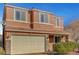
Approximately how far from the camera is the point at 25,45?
1015 cm

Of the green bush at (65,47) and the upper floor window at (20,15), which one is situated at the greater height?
the upper floor window at (20,15)

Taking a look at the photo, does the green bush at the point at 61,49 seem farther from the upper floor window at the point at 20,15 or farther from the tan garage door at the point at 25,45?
the upper floor window at the point at 20,15

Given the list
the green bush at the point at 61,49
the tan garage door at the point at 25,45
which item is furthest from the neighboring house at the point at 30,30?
the green bush at the point at 61,49

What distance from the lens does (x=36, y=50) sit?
10.1 m

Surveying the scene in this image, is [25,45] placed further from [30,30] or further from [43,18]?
[43,18]

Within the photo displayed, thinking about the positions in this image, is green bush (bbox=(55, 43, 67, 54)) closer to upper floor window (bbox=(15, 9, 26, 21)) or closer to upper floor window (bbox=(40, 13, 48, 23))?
upper floor window (bbox=(40, 13, 48, 23))

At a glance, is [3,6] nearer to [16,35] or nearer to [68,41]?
[16,35]

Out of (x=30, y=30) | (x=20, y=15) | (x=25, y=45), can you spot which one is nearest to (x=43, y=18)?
(x=30, y=30)

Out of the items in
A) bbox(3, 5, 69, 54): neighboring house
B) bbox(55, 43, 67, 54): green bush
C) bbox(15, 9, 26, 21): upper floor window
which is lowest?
bbox(55, 43, 67, 54): green bush

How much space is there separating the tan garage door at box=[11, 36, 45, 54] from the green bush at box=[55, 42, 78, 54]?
11.7 inches

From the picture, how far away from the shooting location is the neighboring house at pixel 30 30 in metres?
10.1

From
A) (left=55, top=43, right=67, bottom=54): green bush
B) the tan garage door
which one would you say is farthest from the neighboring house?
(left=55, top=43, right=67, bottom=54): green bush

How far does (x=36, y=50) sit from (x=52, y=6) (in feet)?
2.96

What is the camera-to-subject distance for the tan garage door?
1012 centimetres
